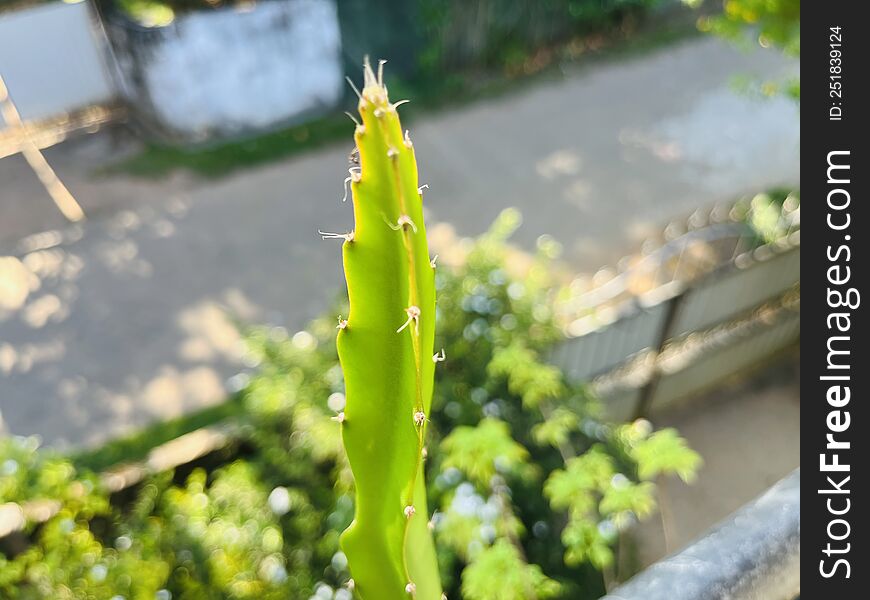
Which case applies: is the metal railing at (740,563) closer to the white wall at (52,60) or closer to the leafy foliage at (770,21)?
the leafy foliage at (770,21)

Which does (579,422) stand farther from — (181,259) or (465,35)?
(465,35)

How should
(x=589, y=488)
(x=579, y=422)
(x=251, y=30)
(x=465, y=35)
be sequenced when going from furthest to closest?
(x=465, y=35), (x=251, y=30), (x=579, y=422), (x=589, y=488)

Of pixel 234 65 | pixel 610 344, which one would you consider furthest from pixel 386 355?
pixel 234 65

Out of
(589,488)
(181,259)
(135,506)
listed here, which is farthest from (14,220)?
(589,488)

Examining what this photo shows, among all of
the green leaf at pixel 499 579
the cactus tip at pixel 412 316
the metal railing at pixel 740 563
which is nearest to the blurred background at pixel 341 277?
the green leaf at pixel 499 579

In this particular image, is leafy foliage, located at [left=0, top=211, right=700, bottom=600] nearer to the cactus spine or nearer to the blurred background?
the blurred background

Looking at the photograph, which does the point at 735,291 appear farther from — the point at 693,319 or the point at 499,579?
the point at 499,579
